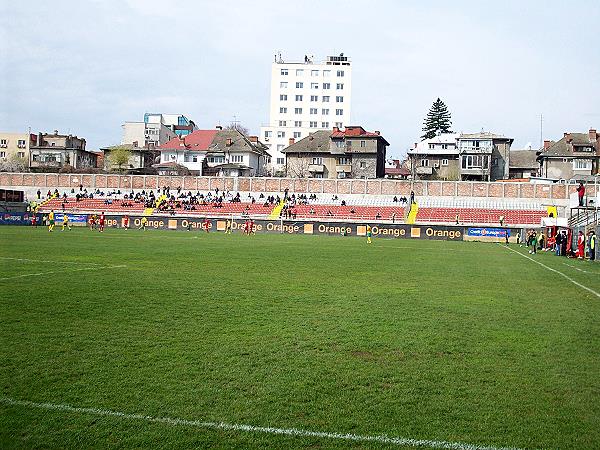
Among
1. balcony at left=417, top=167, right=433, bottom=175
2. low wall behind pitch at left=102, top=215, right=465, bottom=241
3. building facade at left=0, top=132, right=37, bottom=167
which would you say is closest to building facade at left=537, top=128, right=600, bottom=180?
balcony at left=417, top=167, right=433, bottom=175

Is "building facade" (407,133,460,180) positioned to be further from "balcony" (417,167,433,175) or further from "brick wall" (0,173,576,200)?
"brick wall" (0,173,576,200)

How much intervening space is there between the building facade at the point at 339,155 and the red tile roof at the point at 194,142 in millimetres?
13685

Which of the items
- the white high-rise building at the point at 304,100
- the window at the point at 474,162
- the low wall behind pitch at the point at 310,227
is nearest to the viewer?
the low wall behind pitch at the point at 310,227

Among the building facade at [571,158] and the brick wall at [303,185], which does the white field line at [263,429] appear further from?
the building facade at [571,158]

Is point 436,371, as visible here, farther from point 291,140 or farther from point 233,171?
point 291,140

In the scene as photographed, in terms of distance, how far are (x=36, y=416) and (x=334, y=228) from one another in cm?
5494

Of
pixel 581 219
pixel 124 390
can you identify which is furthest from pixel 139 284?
pixel 581 219

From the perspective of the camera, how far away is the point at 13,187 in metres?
80.4

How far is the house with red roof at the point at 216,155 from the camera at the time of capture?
97.7m

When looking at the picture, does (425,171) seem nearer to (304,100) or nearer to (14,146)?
(304,100)

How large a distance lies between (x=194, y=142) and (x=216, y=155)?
6087mm

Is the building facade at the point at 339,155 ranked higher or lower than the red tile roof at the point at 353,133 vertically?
lower

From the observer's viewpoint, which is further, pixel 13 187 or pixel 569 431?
pixel 13 187

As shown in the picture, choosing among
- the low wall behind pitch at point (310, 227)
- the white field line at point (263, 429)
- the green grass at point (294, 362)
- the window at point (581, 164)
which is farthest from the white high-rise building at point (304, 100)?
the white field line at point (263, 429)
